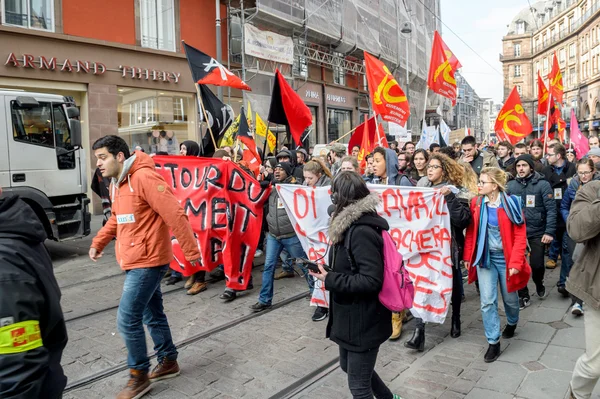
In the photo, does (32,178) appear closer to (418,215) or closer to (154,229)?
(154,229)

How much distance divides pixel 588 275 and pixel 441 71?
927 centimetres

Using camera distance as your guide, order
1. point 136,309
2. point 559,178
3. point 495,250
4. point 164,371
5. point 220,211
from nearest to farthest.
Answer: point 136,309, point 164,371, point 495,250, point 220,211, point 559,178

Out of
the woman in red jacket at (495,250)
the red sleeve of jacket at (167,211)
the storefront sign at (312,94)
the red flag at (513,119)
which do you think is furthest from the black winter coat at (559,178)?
the storefront sign at (312,94)

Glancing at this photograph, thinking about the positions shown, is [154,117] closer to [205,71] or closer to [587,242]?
[205,71]

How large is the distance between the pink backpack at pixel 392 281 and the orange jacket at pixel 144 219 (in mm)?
1512

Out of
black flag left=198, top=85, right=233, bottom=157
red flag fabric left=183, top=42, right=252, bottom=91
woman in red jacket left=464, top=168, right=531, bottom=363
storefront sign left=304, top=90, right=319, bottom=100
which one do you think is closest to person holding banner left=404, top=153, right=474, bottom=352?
woman in red jacket left=464, top=168, right=531, bottom=363

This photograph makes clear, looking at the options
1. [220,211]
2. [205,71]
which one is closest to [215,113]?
[205,71]

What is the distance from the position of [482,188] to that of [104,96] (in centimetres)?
1353

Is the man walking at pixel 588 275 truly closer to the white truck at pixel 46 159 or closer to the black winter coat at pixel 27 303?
the black winter coat at pixel 27 303

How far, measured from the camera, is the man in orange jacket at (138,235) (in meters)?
3.78

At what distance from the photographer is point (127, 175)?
12.7 ft

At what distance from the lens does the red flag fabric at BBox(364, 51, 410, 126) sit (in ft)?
32.7

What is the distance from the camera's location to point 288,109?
9.04 meters

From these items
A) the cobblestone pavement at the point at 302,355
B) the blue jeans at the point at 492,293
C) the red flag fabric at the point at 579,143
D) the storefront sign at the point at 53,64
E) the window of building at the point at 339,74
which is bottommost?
the cobblestone pavement at the point at 302,355
